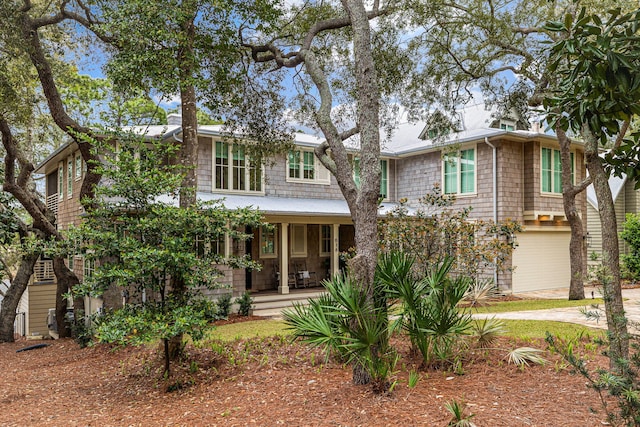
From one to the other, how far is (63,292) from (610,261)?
12.4 metres

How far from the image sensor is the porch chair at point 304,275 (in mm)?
17656

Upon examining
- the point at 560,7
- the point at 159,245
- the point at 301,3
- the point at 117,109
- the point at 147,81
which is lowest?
the point at 159,245

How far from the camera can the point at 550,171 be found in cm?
1752

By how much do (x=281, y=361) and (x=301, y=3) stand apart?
25.9 feet

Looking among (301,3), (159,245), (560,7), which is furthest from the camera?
(560,7)

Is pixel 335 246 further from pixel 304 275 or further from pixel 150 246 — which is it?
pixel 150 246

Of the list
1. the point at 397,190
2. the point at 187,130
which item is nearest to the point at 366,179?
the point at 187,130

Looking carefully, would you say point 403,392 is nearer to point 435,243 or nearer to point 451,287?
point 451,287

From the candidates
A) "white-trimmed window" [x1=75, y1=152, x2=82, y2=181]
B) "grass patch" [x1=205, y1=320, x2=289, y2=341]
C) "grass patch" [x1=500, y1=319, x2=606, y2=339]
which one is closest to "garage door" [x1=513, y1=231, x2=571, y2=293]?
"grass patch" [x1=500, y1=319, x2=606, y2=339]

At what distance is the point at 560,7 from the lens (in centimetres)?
1303

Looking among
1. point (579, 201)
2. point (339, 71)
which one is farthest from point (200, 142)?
point (579, 201)

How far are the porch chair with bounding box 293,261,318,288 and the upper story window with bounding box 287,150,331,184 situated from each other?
3342 mm

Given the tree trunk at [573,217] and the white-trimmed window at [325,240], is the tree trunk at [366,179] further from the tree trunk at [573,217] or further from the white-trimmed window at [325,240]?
the white-trimmed window at [325,240]

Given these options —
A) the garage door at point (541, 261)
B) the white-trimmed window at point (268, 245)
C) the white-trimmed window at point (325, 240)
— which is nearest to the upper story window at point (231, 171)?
the white-trimmed window at point (268, 245)
